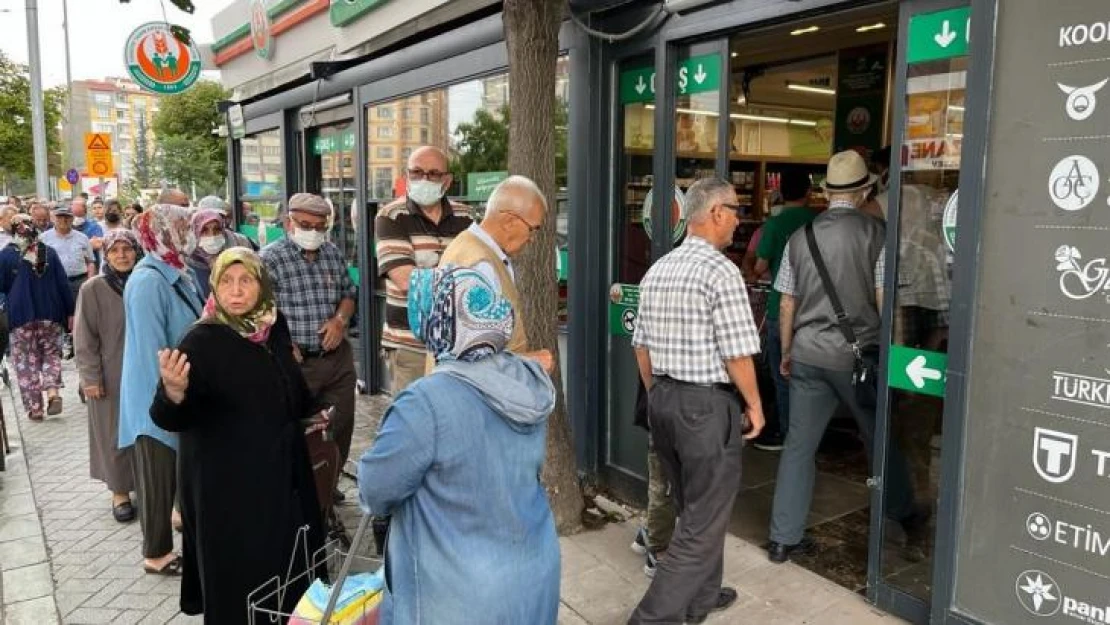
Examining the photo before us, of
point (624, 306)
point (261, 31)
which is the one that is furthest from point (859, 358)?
point (261, 31)

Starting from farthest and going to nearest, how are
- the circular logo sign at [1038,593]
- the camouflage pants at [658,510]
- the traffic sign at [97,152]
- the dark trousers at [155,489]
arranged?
1. the traffic sign at [97,152]
2. the dark trousers at [155,489]
3. the camouflage pants at [658,510]
4. the circular logo sign at [1038,593]

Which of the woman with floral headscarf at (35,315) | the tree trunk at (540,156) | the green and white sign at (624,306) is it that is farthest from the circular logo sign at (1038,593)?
the woman with floral headscarf at (35,315)

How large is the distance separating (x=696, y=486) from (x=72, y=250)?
8817mm

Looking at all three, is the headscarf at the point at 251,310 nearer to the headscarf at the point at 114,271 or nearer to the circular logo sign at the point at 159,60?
the headscarf at the point at 114,271

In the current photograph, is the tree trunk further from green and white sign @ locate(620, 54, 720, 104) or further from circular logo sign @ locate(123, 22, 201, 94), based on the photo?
circular logo sign @ locate(123, 22, 201, 94)

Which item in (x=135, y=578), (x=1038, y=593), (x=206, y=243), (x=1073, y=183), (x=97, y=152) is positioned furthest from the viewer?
(x=97, y=152)

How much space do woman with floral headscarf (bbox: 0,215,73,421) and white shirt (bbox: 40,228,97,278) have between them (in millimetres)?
1831

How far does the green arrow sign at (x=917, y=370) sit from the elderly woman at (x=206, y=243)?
3.65 meters

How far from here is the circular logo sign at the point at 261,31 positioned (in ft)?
33.1

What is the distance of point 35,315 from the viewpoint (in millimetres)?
7453

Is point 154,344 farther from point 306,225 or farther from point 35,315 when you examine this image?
point 35,315

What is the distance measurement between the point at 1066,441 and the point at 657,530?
1873mm

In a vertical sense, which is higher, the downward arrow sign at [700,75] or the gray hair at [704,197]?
the downward arrow sign at [700,75]

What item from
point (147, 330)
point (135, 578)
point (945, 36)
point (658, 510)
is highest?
point (945, 36)
